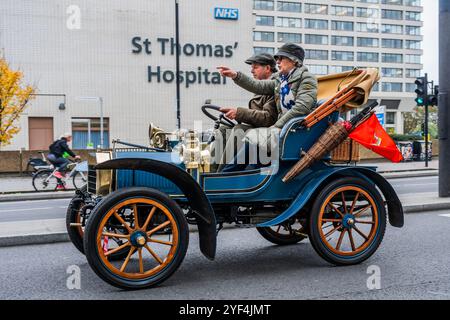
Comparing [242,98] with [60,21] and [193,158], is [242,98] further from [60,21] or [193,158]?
[193,158]

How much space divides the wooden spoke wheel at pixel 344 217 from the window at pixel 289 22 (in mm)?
88605

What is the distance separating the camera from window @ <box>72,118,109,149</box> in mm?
32719

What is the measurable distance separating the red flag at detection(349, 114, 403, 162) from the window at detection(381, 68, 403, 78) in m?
95.3

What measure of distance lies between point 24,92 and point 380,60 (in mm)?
80029

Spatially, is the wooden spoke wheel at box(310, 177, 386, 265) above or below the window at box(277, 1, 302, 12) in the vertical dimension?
below

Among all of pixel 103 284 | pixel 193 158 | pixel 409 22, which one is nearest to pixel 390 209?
pixel 193 158

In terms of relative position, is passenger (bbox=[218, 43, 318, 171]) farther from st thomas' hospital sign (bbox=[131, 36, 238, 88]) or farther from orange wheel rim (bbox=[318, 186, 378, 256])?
st thomas' hospital sign (bbox=[131, 36, 238, 88])

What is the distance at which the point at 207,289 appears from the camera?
4555 millimetres

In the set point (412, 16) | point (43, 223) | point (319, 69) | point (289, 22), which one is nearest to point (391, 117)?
point (319, 69)

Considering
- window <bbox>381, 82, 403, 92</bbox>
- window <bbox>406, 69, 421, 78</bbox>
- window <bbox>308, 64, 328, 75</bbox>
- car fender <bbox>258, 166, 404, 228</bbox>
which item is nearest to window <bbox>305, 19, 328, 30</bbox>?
window <bbox>308, 64, 328, 75</bbox>

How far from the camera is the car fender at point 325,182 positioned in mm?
4977

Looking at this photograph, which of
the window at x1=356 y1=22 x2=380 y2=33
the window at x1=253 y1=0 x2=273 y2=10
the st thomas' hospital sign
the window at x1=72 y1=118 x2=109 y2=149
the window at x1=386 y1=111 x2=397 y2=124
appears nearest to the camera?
the window at x1=72 y1=118 x2=109 y2=149

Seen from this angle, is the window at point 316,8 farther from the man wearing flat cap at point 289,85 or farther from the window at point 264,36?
the man wearing flat cap at point 289,85

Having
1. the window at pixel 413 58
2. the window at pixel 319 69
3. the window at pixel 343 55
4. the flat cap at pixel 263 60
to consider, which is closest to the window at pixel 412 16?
the window at pixel 413 58
